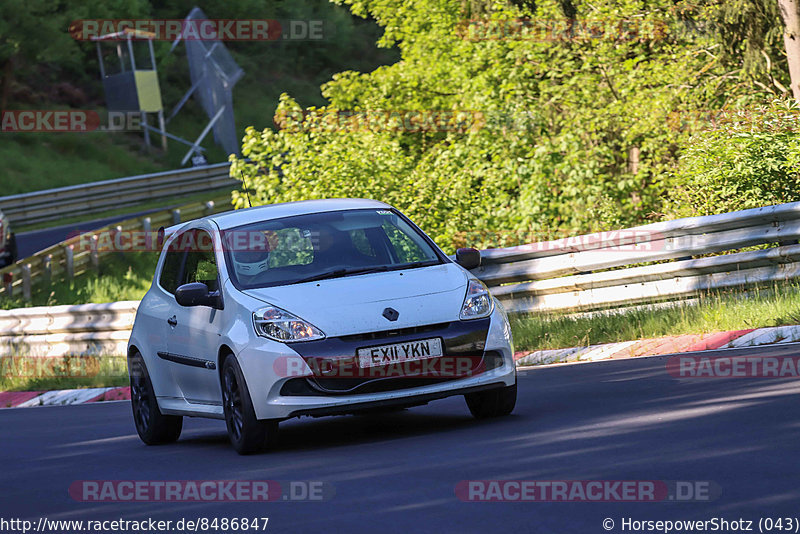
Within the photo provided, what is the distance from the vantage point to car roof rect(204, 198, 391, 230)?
9781 millimetres

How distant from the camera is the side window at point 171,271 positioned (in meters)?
10.3

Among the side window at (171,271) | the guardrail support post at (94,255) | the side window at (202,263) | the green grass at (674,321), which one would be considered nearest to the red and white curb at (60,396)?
the green grass at (674,321)

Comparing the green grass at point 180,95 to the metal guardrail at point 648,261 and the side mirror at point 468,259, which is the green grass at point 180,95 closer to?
the metal guardrail at point 648,261

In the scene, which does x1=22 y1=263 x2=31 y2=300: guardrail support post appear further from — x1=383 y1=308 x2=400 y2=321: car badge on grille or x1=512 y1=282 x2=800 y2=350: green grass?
x1=383 y1=308 x2=400 y2=321: car badge on grille

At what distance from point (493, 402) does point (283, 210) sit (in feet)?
7.05

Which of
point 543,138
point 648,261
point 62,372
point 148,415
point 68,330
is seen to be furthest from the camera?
point 543,138

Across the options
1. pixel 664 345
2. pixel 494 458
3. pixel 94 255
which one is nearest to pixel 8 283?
pixel 94 255

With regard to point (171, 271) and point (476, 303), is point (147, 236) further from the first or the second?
point (476, 303)

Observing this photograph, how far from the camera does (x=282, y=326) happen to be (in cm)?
842

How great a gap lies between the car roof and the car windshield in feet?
0.20

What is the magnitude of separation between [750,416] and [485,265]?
7368 mm

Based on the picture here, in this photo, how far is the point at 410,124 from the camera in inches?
1112

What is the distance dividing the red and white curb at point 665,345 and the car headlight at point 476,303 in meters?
3.43

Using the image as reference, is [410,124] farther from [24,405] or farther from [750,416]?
[750,416]
